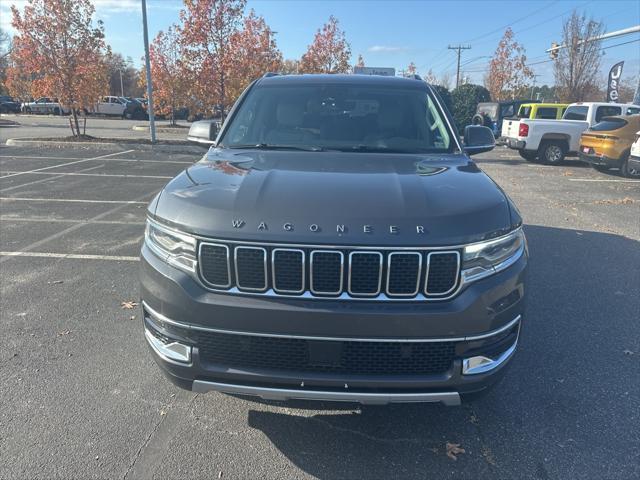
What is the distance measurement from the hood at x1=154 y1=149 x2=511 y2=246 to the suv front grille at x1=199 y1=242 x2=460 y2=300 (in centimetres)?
6

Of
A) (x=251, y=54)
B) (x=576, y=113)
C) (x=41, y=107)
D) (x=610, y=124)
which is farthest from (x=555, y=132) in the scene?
(x=41, y=107)

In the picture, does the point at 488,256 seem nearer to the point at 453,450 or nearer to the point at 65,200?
the point at 453,450

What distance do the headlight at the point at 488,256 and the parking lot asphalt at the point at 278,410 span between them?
1061 mm

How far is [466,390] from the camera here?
2.37 meters

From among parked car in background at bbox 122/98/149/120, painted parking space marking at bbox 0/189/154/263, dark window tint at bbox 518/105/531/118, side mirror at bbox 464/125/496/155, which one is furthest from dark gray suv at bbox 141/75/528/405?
parked car in background at bbox 122/98/149/120

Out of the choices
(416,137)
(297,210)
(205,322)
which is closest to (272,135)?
(416,137)

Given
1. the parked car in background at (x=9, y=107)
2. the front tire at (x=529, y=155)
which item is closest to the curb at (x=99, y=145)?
the front tire at (x=529, y=155)

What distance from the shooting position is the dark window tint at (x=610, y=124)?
44.2 feet

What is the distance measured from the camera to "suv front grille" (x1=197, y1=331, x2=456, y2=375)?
7.49 ft

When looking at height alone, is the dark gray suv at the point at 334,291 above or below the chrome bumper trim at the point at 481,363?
above

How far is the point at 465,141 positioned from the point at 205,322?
2.85 m

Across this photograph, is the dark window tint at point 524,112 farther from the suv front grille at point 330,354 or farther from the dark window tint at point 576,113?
the suv front grille at point 330,354

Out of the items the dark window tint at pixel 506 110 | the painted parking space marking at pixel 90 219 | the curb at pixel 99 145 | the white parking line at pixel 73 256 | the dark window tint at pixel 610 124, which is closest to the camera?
the white parking line at pixel 73 256

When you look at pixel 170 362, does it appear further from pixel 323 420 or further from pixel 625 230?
pixel 625 230
